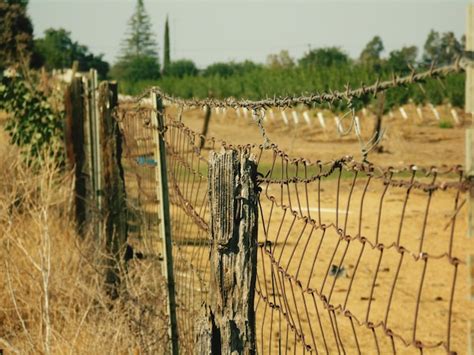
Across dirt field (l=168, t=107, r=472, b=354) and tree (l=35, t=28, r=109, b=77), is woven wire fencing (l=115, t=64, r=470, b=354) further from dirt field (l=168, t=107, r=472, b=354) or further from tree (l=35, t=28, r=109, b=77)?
tree (l=35, t=28, r=109, b=77)

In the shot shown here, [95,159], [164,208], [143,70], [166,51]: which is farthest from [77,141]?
[166,51]

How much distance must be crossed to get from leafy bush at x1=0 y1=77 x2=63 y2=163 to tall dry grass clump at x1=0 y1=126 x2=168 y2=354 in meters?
2.13

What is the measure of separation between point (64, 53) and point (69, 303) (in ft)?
230

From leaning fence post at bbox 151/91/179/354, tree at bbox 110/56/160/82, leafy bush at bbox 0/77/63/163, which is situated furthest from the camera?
tree at bbox 110/56/160/82

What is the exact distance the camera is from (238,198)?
273 cm

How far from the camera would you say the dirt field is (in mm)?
2785

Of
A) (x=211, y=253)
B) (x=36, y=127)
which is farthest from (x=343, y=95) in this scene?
(x=36, y=127)

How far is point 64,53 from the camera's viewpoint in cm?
7269

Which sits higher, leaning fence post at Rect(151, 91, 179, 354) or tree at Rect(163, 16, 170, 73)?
tree at Rect(163, 16, 170, 73)

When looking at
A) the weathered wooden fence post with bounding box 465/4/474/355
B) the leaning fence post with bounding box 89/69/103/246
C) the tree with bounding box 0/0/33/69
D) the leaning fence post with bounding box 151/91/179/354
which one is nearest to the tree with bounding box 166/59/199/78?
the tree with bounding box 0/0/33/69

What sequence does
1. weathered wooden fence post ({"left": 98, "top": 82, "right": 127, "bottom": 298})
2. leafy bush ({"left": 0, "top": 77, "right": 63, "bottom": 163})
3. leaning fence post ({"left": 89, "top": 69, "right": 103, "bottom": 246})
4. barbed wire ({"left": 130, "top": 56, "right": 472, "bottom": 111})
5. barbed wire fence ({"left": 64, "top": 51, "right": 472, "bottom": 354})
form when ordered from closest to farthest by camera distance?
barbed wire ({"left": 130, "top": 56, "right": 472, "bottom": 111}), barbed wire fence ({"left": 64, "top": 51, "right": 472, "bottom": 354}), weathered wooden fence post ({"left": 98, "top": 82, "right": 127, "bottom": 298}), leaning fence post ({"left": 89, "top": 69, "right": 103, "bottom": 246}), leafy bush ({"left": 0, "top": 77, "right": 63, "bottom": 163})

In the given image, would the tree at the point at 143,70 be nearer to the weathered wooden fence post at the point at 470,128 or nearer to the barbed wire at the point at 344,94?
the barbed wire at the point at 344,94

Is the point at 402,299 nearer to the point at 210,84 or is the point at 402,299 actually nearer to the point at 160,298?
the point at 160,298

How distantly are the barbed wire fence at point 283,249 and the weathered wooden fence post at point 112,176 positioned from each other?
0.09m
